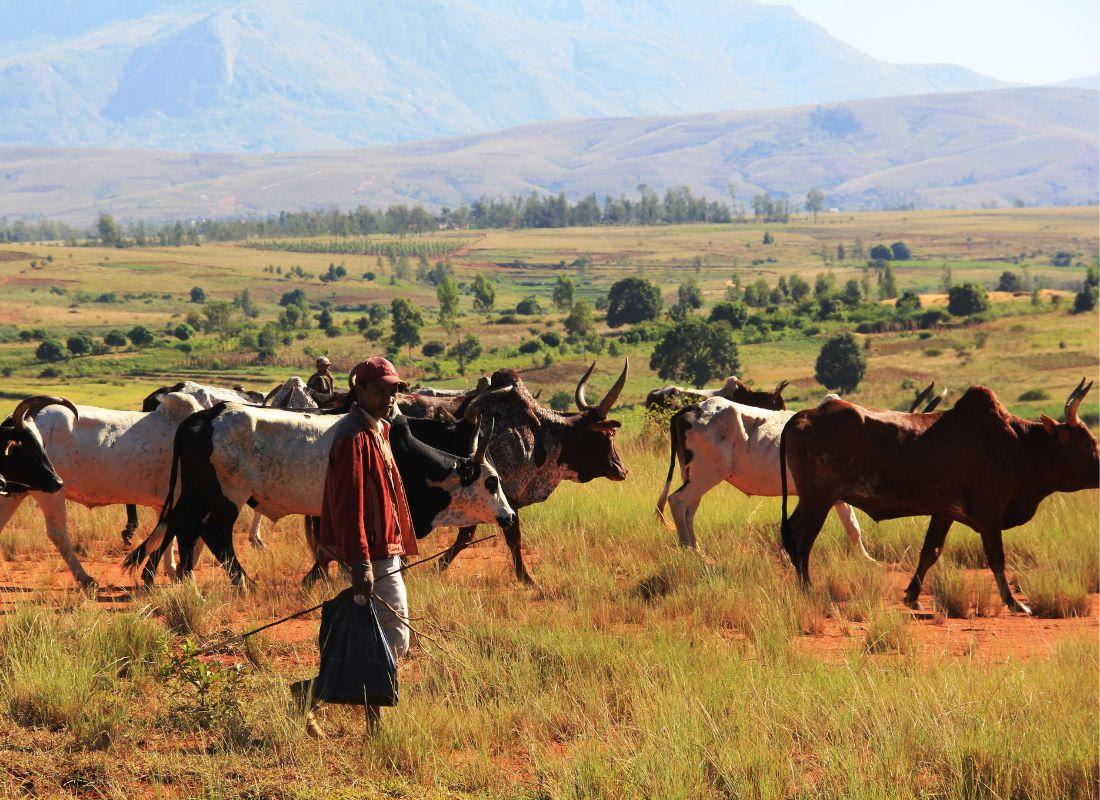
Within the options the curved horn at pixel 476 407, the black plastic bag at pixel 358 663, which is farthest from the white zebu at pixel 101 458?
the black plastic bag at pixel 358 663

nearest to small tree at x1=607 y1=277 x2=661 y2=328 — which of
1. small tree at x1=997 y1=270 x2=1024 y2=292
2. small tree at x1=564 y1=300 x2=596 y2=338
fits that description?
small tree at x1=564 y1=300 x2=596 y2=338

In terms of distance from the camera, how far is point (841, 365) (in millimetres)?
62406

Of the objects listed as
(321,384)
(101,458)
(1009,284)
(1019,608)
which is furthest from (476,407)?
(1009,284)

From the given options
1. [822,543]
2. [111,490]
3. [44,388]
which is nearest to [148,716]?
[111,490]

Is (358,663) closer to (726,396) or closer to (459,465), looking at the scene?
(459,465)

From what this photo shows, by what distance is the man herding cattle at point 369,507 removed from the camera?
21.3 feet

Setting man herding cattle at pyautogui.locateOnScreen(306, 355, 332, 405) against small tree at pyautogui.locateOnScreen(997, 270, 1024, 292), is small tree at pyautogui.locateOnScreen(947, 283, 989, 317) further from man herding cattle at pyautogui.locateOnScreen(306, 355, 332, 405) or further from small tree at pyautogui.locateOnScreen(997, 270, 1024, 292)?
man herding cattle at pyautogui.locateOnScreen(306, 355, 332, 405)

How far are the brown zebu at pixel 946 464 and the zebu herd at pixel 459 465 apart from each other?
0.01 meters

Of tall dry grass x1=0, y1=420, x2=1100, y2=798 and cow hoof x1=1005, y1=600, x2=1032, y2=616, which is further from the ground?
tall dry grass x1=0, y1=420, x2=1100, y2=798

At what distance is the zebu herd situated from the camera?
9.63 m

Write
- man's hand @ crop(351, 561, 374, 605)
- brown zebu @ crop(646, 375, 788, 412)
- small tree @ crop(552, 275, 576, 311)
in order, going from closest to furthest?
man's hand @ crop(351, 561, 374, 605) < brown zebu @ crop(646, 375, 788, 412) < small tree @ crop(552, 275, 576, 311)

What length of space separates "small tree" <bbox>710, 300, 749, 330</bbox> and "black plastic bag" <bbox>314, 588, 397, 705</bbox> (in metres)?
77.2

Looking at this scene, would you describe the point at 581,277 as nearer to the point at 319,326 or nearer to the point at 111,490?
the point at 319,326

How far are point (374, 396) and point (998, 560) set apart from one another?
5720 mm
